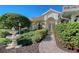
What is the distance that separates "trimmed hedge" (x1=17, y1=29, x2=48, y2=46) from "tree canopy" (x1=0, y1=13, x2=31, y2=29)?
16 cm

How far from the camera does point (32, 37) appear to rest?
11.9 feet

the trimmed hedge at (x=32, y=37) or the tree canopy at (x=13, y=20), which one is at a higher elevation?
the tree canopy at (x=13, y=20)

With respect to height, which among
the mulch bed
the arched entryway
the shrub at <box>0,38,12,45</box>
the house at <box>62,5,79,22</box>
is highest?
the house at <box>62,5,79,22</box>

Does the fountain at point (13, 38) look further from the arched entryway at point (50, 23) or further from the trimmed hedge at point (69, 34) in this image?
the trimmed hedge at point (69, 34)

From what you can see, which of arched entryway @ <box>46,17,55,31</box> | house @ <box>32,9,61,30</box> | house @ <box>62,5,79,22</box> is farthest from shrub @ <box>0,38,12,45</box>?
house @ <box>62,5,79,22</box>

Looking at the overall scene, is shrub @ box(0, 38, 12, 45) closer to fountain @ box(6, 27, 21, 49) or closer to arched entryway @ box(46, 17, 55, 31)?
fountain @ box(6, 27, 21, 49)

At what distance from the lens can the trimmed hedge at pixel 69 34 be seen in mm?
3566

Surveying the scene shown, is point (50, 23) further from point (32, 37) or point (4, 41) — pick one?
point (4, 41)

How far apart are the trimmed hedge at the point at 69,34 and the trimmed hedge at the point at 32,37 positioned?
249 mm

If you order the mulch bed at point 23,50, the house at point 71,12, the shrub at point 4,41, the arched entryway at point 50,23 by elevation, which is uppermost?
the house at point 71,12

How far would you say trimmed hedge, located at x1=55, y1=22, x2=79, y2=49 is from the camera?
11.7ft

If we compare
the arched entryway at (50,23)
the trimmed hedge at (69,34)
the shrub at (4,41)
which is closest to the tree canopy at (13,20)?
the shrub at (4,41)

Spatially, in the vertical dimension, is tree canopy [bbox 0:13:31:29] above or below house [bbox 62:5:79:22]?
below
